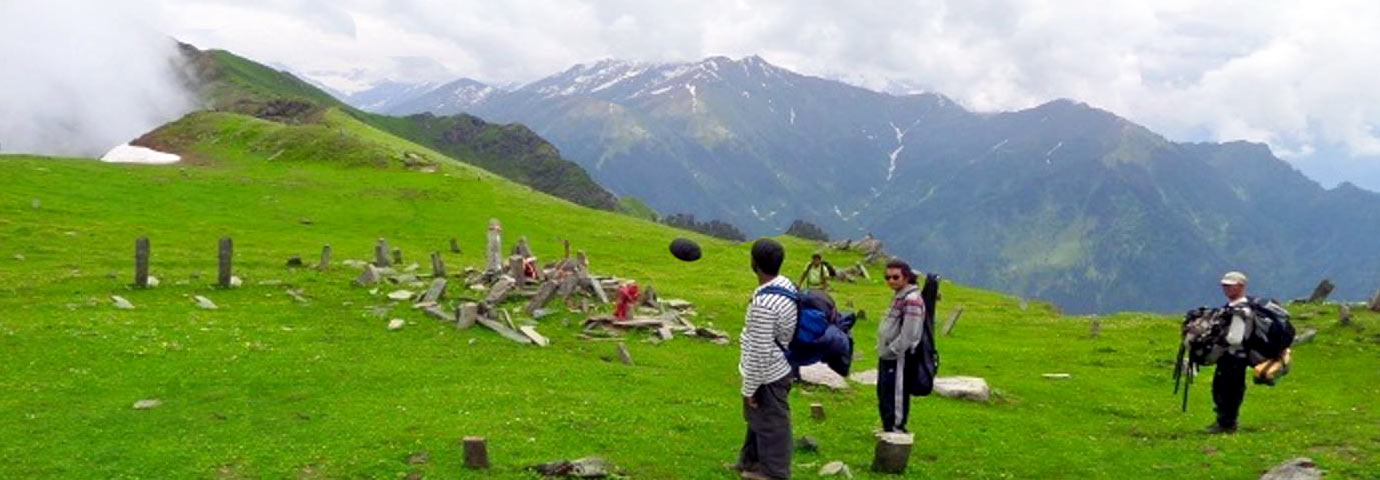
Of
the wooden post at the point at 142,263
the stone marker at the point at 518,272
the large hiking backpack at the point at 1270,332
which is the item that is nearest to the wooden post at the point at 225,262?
the wooden post at the point at 142,263

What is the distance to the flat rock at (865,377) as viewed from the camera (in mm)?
27078

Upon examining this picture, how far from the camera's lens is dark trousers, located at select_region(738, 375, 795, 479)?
1461 cm

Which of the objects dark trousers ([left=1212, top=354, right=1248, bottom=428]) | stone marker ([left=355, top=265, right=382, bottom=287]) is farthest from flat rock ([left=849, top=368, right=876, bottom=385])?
stone marker ([left=355, top=265, right=382, bottom=287])

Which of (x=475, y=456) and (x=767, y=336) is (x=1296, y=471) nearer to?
(x=767, y=336)

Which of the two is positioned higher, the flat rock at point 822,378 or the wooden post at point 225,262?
the wooden post at point 225,262

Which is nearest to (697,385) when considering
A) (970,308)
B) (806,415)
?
(806,415)

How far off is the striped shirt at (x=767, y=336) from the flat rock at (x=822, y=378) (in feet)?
35.8

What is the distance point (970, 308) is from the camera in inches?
2295

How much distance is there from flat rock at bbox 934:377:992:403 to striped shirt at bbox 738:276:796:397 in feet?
41.6

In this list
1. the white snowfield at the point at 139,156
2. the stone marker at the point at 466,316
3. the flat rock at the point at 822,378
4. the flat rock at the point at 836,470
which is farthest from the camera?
the white snowfield at the point at 139,156

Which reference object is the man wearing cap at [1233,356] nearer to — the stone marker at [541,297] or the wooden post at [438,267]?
the stone marker at [541,297]

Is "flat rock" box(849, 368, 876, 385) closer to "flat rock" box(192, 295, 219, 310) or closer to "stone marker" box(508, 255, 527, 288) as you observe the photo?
"stone marker" box(508, 255, 527, 288)

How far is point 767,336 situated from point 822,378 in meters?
11.6

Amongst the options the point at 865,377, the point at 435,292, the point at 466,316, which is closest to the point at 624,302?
the point at 466,316
